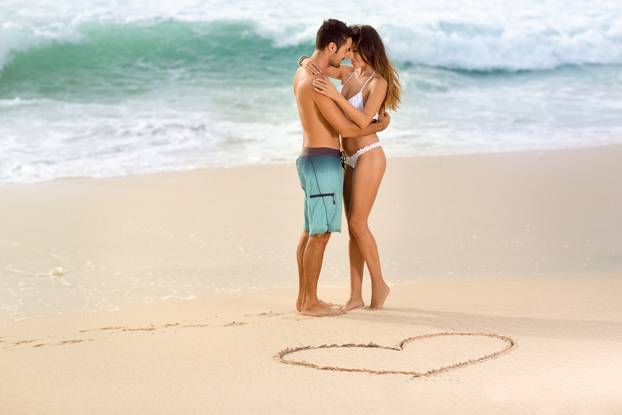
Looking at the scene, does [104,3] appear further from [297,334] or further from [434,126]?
[297,334]

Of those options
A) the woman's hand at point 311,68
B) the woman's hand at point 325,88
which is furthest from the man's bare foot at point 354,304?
the woman's hand at point 311,68

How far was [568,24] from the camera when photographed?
24422 millimetres

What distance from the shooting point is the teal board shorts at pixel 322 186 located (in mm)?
5961

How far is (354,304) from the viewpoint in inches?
244

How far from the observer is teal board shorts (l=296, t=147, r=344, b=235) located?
5961 mm

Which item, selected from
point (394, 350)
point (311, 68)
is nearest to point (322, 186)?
point (311, 68)

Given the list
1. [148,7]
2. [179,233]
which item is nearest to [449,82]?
[148,7]

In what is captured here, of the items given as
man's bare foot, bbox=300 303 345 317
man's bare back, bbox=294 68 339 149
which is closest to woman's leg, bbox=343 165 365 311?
man's bare foot, bbox=300 303 345 317

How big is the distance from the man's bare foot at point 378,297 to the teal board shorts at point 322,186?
45 cm

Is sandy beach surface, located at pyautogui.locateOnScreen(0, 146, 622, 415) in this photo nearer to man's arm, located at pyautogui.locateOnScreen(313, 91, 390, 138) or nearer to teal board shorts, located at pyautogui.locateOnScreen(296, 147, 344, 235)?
teal board shorts, located at pyautogui.locateOnScreen(296, 147, 344, 235)

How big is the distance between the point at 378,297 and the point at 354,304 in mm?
143

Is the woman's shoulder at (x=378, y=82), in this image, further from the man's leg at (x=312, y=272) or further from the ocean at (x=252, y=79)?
the ocean at (x=252, y=79)

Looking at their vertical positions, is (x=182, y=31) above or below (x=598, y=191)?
above

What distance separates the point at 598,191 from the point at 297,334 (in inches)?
187
